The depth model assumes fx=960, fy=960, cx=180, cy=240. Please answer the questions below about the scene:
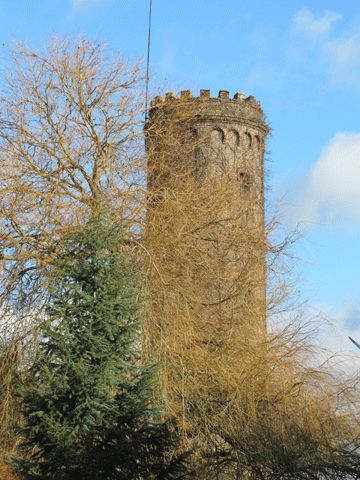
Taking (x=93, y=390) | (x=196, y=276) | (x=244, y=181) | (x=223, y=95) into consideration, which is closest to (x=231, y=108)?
(x=223, y=95)

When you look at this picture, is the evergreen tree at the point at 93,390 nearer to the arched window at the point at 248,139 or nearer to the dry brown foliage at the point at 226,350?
the dry brown foliage at the point at 226,350


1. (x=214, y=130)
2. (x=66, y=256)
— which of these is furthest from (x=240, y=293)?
(x=214, y=130)

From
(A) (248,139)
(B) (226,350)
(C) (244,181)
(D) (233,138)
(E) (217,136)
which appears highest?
(A) (248,139)

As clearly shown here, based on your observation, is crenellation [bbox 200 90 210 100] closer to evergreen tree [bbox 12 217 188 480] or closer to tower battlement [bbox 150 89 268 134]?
tower battlement [bbox 150 89 268 134]

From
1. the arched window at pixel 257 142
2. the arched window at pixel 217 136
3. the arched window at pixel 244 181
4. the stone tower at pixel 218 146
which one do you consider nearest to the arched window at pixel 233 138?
the stone tower at pixel 218 146

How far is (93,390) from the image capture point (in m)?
13.2

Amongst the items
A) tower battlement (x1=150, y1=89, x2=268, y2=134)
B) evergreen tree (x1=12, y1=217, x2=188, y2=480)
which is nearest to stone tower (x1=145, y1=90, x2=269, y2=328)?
tower battlement (x1=150, y1=89, x2=268, y2=134)

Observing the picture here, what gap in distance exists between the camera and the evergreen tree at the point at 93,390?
42.3ft

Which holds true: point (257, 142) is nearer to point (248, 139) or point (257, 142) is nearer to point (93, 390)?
point (248, 139)

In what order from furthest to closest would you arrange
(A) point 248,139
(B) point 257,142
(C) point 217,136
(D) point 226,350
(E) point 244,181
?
(B) point 257,142 < (A) point 248,139 < (C) point 217,136 < (E) point 244,181 < (D) point 226,350

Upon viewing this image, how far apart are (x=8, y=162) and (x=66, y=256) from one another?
2302mm

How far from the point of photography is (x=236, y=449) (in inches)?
600

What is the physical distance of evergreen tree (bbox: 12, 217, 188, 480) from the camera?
12.9 meters

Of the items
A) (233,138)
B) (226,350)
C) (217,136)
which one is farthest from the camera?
(233,138)
